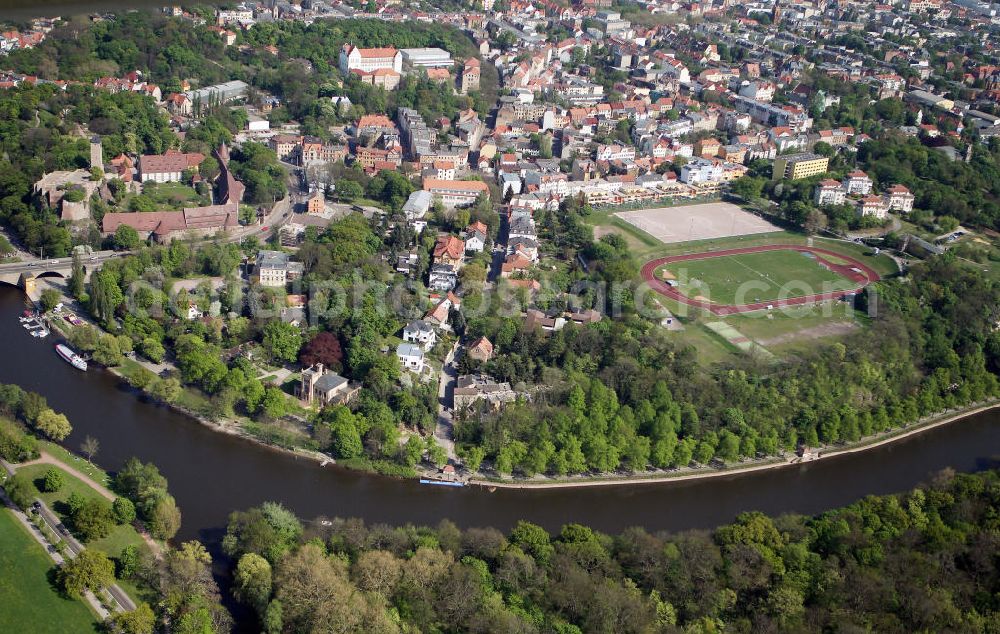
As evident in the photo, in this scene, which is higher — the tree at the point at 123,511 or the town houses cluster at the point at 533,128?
the town houses cluster at the point at 533,128

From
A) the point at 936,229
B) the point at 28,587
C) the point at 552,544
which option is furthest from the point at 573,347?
the point at 936,229

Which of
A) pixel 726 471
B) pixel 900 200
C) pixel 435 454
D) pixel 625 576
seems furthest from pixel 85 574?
pixel 900 200

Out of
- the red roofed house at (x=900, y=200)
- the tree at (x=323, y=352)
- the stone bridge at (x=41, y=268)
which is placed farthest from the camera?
the red roofed house at (x=900, y=200)

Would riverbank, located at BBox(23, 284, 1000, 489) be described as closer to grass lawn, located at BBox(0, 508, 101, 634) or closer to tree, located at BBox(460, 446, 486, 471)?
tree, located at BBox(460, 446, 486, 471)

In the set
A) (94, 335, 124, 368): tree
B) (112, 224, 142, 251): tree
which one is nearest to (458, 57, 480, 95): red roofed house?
(112, 224, 142, 251): tree

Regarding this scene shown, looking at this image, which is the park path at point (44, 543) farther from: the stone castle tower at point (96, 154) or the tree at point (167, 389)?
the stone castle tower at point (96, 154)

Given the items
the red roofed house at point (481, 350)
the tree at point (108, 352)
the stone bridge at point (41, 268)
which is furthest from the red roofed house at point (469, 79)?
the tree at point (108, 352)

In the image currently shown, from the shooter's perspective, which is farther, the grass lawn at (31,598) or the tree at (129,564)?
the tree at (129,564)
